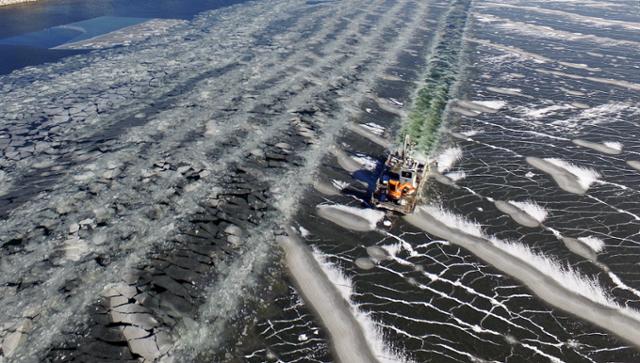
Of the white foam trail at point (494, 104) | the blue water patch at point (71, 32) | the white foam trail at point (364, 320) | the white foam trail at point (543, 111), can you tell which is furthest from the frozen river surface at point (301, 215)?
the blue water patch at point (71, 32)

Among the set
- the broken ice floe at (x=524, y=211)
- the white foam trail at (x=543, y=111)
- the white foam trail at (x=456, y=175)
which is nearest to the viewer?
the broken ice floe at (x=524, y=211)

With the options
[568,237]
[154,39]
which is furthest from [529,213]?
[154,39]

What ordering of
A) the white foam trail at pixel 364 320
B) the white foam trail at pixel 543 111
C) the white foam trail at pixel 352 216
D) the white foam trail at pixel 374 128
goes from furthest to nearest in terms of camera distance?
the white foam trail at pixel 543 111 < the white foam trail at pixel 374 128 < the white foam trail at pixel 352 216 < the white foam trail at pixel 364 320

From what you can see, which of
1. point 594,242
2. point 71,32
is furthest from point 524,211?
point 71,32

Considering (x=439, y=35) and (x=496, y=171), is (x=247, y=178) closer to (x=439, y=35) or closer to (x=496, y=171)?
(x=496, y=171)

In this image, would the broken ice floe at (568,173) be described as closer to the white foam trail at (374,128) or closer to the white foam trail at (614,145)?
the white foam trail at (614,145)

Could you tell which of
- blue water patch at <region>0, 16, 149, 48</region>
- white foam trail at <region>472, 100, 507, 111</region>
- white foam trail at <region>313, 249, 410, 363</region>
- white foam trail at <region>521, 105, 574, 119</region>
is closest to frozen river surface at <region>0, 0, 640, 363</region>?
white foam trail at <region>313, 249, 410, 363</region>

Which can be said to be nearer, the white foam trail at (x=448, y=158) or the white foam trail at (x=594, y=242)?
the white foam trail at (x=594, y=242)

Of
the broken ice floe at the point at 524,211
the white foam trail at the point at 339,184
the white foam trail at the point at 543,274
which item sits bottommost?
the white foam trail at the point at 543,274
